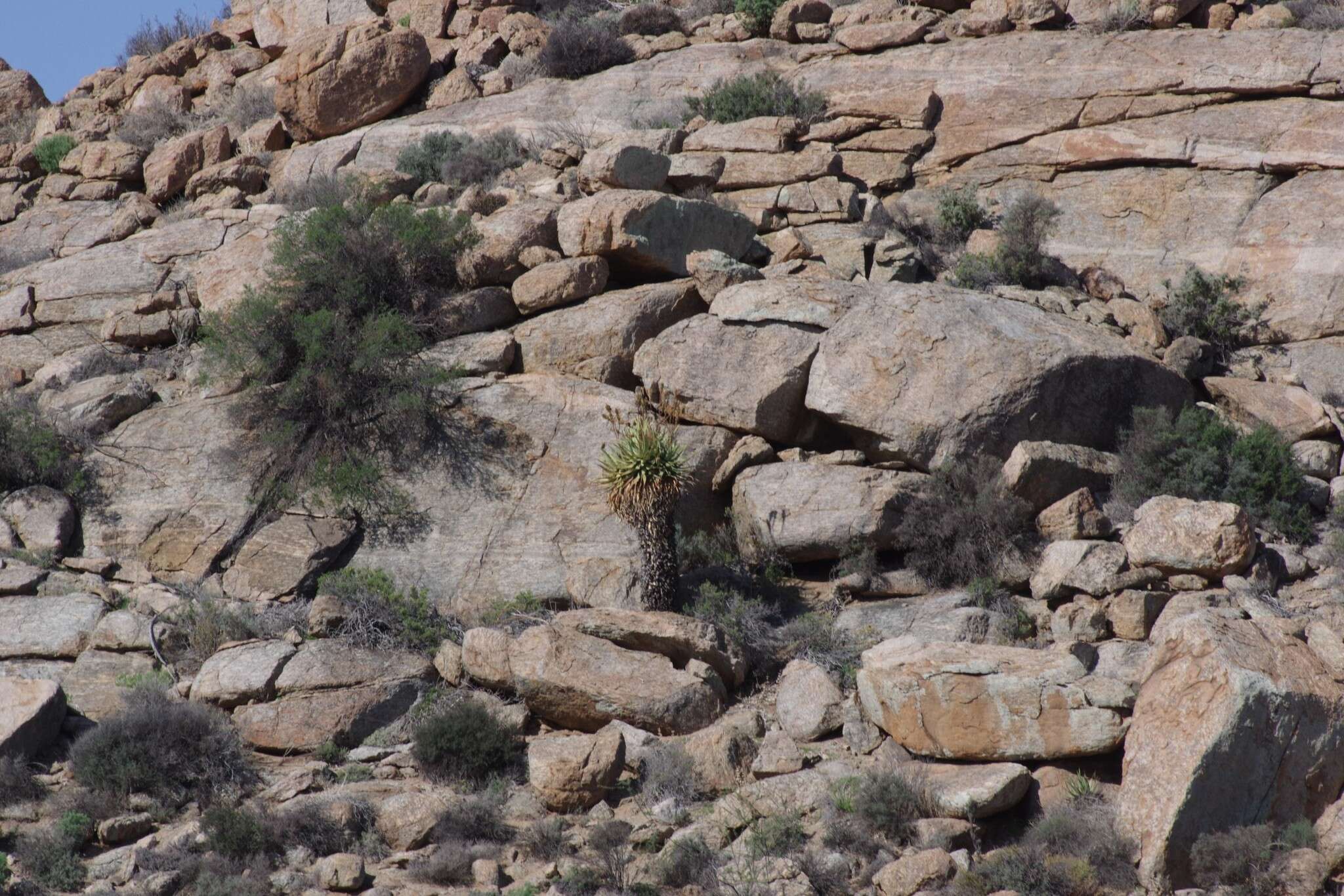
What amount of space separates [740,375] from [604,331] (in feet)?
6.27

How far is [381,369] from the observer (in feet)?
45.1

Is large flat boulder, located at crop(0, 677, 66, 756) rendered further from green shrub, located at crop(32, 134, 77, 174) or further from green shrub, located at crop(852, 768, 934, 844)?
green shrub, located at crop(32, 134, 77, 174)

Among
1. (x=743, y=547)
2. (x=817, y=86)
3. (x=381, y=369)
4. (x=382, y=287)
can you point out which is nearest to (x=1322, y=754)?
(x=743, y=547)

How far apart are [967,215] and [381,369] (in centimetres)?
877

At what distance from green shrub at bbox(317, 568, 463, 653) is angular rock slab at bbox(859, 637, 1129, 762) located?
173 inches

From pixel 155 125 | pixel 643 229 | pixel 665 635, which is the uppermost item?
Answer: pixel 155 125

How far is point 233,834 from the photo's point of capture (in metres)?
8.57

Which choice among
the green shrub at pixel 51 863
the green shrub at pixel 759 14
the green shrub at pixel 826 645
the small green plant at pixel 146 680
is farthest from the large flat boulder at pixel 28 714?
the green shrub at pixel 759 14

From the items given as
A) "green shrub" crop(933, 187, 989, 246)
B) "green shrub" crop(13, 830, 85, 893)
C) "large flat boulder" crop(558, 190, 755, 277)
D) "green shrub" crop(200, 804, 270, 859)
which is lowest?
"green shrub" crop(200, 804, 270, 859)

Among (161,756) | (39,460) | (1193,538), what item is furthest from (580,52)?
(161,756)

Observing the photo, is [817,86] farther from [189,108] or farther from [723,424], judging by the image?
[189,108]

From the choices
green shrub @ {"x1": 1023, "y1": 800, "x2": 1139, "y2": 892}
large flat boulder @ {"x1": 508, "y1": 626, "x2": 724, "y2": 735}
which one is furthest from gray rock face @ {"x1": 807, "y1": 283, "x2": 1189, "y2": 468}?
green shrub @ {"x1": 1023, "y1": 800, "x2": 1139, "y2": 892}

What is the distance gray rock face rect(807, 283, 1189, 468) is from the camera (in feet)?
40.2

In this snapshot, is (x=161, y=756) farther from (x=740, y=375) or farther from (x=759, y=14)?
(x=759, y=14)
